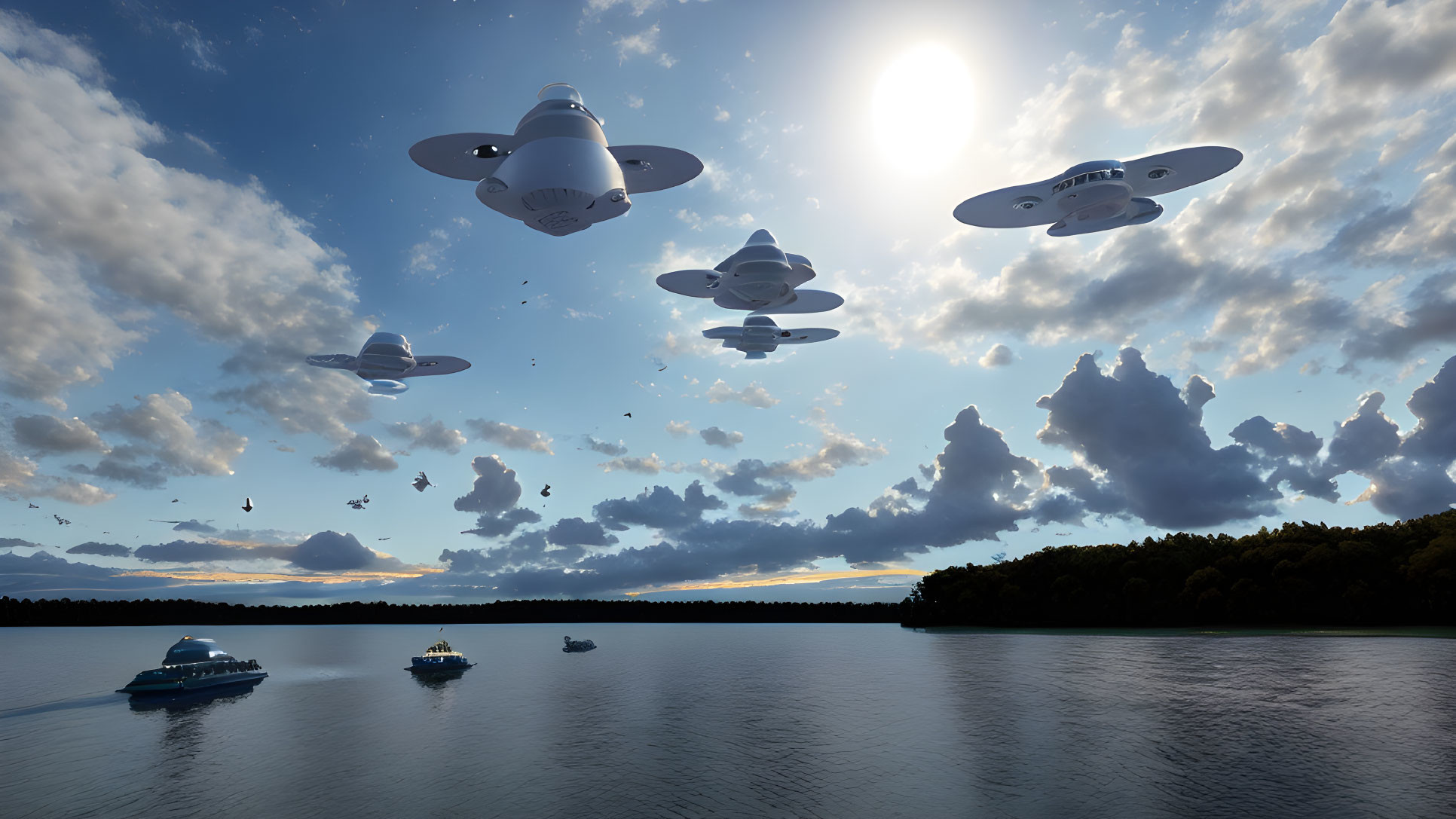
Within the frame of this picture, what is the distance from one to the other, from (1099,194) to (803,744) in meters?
35.6

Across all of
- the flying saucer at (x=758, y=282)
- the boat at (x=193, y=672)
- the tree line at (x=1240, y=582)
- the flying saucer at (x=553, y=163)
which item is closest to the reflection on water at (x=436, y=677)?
the boat at (x=193, y=672)

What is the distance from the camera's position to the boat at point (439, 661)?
4026 inches

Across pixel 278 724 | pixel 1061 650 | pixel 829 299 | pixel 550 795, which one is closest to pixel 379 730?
pixel 278 724

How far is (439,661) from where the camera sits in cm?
10281

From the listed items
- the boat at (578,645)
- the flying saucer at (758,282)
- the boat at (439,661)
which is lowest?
the boat at (578,645)

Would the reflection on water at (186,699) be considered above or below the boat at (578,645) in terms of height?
above

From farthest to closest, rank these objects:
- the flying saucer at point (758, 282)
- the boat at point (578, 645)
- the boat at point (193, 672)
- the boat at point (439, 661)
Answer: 1. the boat at point (578, 645)
2. the boat at point (439, 661)
3. the boat at point (193, 672)
4. the flying saucer at point (758, 282)

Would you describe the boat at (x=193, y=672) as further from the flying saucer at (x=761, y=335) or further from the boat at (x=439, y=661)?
the flying saucer at (x=761, y=335)

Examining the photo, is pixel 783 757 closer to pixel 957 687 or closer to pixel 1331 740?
pixel 1331 740

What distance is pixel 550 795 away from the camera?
112ft

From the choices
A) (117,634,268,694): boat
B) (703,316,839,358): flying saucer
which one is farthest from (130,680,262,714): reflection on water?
(703,316,839,358): flying saucer

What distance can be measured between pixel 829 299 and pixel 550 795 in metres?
24.7

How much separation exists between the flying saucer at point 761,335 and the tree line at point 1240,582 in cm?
10590

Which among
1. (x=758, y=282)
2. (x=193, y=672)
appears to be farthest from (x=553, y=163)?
(x=193, y=672)
